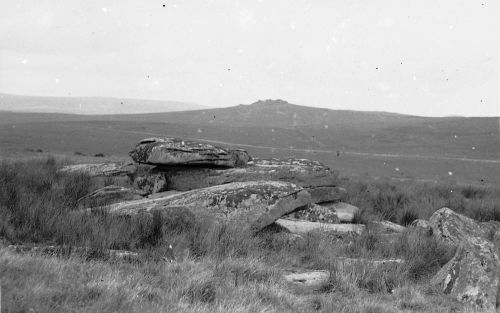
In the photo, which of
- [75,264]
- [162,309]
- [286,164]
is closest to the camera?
[162,309]

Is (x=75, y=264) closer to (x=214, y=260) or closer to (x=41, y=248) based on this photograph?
(x=41, y=248)

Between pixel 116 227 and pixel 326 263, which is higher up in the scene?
pixel 116 227

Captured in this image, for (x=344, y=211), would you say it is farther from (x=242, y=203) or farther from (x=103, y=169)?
(x=103, y=169)

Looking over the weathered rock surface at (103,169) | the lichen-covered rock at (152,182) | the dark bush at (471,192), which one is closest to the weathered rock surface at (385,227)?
the lichen-covered rock at (152,182)

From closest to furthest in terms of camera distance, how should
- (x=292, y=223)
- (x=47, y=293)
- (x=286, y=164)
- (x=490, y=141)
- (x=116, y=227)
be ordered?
(x=47, y=293) < (x=116, y=227) < (x=292, y=223) < (x=286, y=164) < (x=490, y=141)

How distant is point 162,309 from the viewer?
494 centimetres

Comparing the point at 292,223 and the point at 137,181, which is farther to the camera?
the point at 137,181

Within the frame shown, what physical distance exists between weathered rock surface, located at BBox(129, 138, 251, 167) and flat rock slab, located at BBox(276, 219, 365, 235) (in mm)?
3479

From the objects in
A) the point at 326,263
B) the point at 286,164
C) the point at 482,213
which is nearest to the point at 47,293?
the point at 326,263

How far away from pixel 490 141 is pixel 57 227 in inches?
2339

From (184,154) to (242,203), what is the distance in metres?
4.04

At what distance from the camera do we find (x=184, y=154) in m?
13.7

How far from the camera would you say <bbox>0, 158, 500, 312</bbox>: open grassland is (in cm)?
498

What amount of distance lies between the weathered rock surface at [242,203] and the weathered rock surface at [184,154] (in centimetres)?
290
